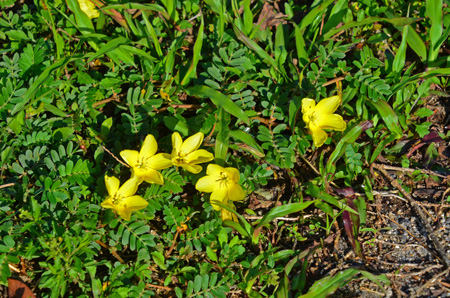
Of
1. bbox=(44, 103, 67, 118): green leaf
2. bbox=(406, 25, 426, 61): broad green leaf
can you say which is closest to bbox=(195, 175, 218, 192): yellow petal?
bbox=(44, 103, 67, 118): green leaf

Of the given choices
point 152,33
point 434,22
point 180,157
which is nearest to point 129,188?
point 180,157

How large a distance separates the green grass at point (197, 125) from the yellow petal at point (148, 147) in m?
0.15

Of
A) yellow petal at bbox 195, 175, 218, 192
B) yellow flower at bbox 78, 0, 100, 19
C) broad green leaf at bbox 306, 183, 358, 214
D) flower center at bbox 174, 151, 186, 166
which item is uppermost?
yellow flower at bbox 78, 0, 100, 19

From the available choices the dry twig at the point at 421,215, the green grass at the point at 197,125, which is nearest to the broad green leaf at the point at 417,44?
the green grass at the point at 197,125

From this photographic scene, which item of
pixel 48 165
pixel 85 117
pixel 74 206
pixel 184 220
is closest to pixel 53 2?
pixel 85 117

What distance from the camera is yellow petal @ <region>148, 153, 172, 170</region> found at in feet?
8.65

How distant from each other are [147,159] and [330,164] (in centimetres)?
111

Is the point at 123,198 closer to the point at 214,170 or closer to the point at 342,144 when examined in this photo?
the point at 214,170

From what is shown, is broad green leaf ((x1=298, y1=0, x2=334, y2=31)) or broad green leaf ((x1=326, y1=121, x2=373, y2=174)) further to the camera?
broad green leaf ((x1=298, y1=0, x2=334, y2=31))

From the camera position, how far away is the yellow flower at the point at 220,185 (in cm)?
264

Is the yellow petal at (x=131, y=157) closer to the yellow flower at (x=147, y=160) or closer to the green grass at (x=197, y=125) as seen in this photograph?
the yellow flower at (x=147, y=160)

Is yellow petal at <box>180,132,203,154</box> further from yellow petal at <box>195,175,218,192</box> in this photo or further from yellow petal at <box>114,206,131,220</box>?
yellow petal at <box>114,206,131,220</box>

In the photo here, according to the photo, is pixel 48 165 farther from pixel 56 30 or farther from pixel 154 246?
pixel 56 30

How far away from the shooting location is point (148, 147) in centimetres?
264
